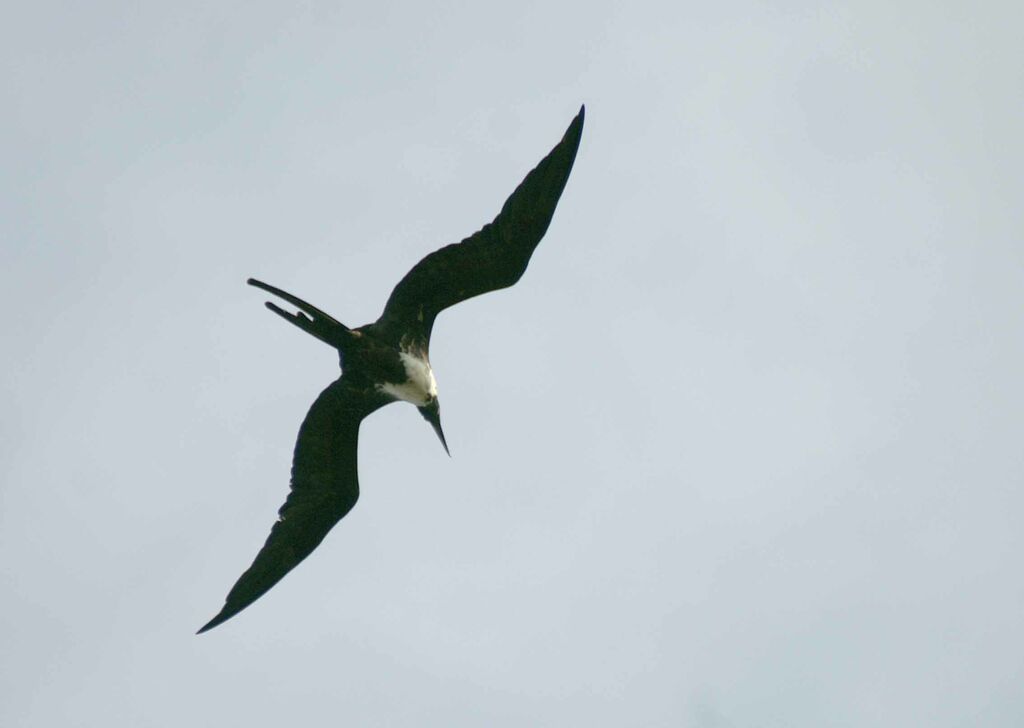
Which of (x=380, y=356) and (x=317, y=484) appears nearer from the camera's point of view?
(x=380, y=356)

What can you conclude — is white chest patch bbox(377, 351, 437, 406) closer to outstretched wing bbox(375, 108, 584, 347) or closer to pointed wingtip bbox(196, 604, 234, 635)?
outstretched wing bbox(375, 108, 584, 347)

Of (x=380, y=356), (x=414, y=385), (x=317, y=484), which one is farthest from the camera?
(x=317, y=484)

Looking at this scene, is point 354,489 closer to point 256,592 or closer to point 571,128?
point 256,592

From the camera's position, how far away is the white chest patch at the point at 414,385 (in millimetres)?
14133

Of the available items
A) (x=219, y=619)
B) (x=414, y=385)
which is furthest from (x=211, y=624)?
(x=414, y=385)

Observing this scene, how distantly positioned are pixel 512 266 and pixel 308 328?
2.10 metres

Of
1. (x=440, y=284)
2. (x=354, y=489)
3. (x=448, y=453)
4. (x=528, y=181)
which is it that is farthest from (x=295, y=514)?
(x=528, y=181)

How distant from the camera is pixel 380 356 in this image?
45.7 ft

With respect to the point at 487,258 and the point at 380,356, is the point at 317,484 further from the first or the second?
the point at 487,258

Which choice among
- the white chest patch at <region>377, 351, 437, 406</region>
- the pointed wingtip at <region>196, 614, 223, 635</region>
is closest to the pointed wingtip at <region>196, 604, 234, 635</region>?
the pointed wingtip at <region>196, 614, 223, 635</region>

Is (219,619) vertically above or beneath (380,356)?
beneath

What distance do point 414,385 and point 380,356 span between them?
560 millimetres

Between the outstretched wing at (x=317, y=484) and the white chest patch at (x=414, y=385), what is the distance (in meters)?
0.31

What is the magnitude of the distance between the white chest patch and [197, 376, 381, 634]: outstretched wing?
12.1 inches
